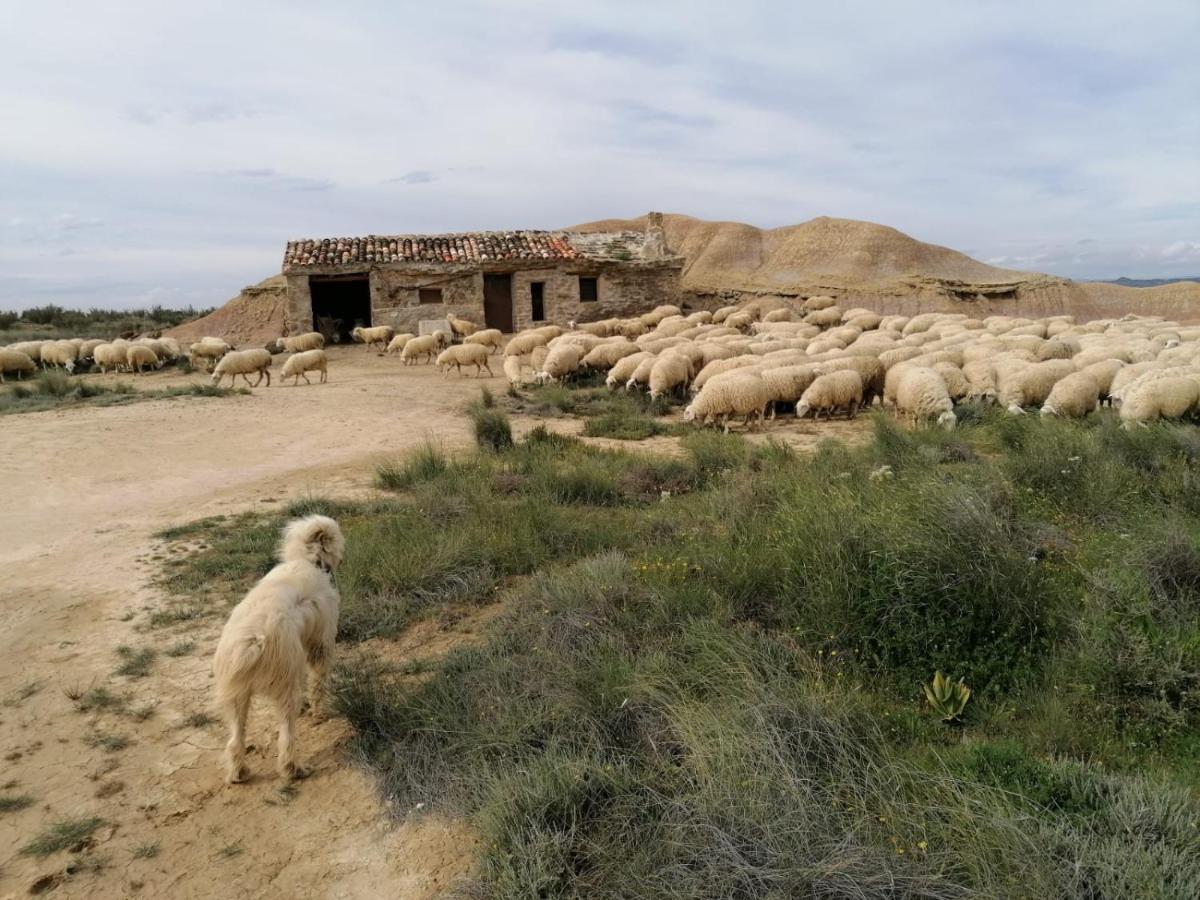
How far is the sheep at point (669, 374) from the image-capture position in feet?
47.7

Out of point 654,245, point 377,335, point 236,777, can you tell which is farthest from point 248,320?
point 236,777

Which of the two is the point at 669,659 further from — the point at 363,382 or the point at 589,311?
the point at 589,311

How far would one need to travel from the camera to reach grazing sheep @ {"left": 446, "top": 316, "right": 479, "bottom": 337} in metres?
24.0

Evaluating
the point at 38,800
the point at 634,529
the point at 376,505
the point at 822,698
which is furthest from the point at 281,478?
the point at 822,698

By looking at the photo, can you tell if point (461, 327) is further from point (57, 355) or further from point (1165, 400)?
point (1165, 400)

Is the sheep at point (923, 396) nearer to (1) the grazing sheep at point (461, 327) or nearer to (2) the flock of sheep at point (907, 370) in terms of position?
(2) the flock of sheep at point (907, 370)

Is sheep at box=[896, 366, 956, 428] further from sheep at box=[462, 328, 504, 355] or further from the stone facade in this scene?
the stone facade

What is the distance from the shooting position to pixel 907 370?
12523 mm

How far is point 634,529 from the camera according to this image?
22.3 ft

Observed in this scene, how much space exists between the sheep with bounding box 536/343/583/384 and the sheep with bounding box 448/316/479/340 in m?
7.50

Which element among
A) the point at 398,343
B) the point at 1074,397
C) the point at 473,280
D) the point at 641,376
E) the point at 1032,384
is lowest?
the point at 1074,397

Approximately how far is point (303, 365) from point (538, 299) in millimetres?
9745

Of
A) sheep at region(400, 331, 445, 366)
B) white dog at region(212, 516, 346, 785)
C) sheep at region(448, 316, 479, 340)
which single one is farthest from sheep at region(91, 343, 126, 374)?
white dog at region(212, 516, 346, 785)

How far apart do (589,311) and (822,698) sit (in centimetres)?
2326
